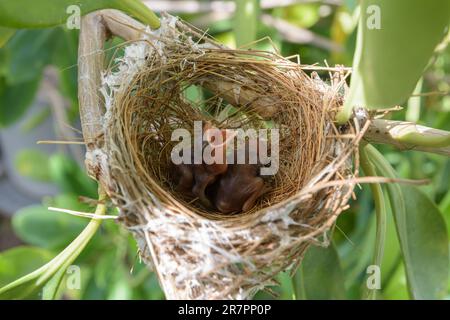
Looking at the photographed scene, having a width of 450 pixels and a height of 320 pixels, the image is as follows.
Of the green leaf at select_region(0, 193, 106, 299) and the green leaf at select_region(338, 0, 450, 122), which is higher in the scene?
the green leaf at select_region(338, 0, 450, 122)

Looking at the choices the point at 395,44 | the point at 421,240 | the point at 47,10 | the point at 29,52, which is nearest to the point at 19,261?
the point at 29,52

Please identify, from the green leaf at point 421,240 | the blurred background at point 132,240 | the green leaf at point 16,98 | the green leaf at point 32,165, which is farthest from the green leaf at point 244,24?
the green leaf at point 32,165

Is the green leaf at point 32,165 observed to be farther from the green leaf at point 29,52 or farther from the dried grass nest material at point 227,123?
the dried grass nest material at point 227,123

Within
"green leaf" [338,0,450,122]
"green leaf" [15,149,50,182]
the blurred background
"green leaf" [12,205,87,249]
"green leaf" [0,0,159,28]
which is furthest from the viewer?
"green leaf" [15,149,50,182]

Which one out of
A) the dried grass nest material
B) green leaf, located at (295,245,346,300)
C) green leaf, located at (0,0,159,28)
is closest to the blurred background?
green leaf, located at (295,245,346,300)

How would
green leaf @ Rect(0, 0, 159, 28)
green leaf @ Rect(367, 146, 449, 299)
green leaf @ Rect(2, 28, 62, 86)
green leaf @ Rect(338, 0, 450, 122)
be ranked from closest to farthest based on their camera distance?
green leaf @ Rect(338, 0, 450, 122) < green leaf @ Rect(0, 0, 159, 28) < green leaf @ Rect(367, 146, 449, 299) < green leaf @ Rect(2, 28, 62, 86)

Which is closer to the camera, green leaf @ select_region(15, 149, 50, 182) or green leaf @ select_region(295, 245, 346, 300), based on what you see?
green leaf @ select_region(295, 245, 346, 300)

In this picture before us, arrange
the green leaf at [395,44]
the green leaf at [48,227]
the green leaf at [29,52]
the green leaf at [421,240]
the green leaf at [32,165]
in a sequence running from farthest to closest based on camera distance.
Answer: the green leaf at [32,165], the green leaf at [48,227], the green leaf at [29,52], the green leaf at [421,240], the green leaf at [395,44]

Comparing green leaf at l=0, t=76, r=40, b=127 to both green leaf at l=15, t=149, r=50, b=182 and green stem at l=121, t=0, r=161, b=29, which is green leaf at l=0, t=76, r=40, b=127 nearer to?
green leaf at l=15, t=149, r=50, b=182
